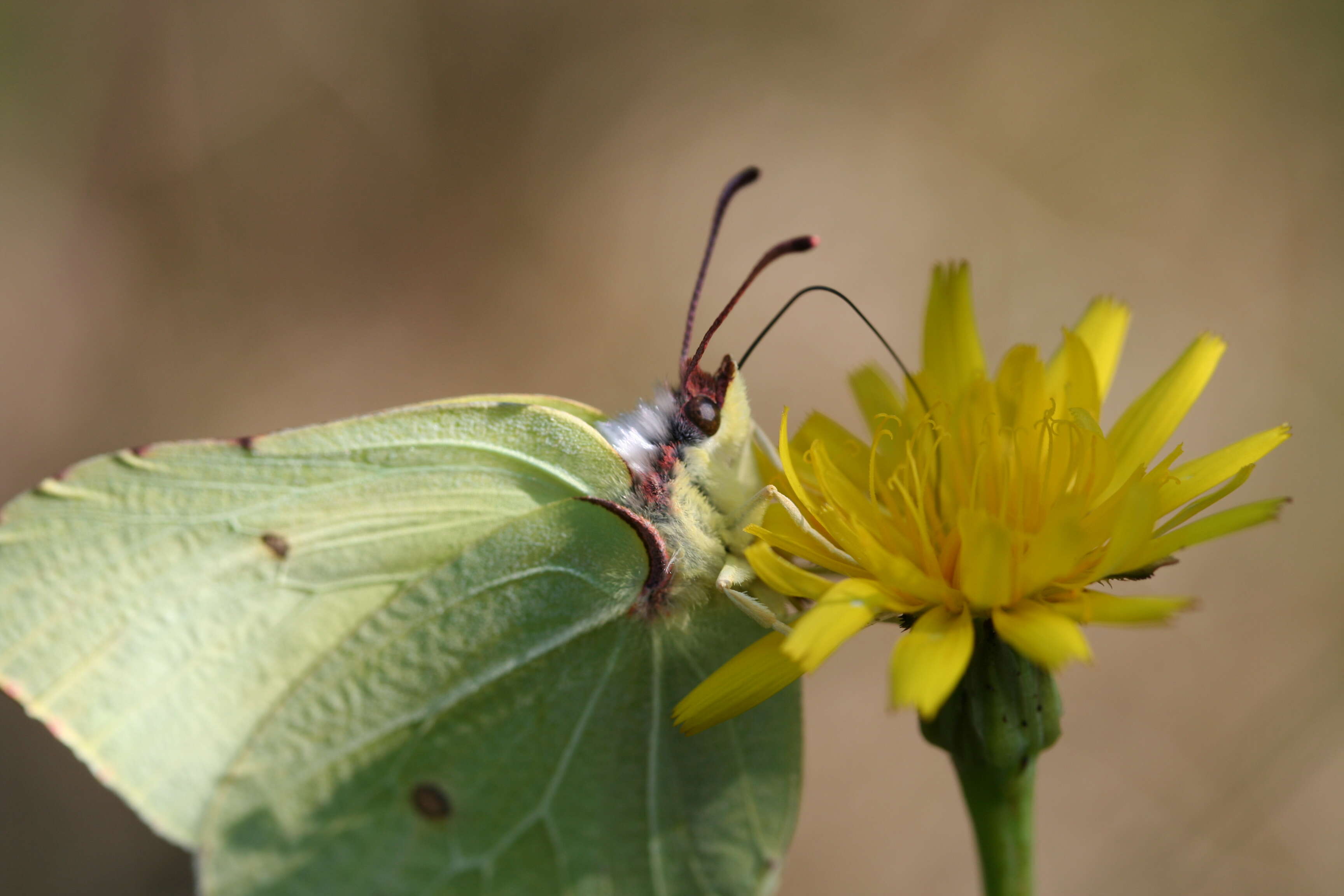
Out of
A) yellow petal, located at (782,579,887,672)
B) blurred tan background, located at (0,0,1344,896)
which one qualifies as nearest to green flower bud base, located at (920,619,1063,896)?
yellow petal, located at (782,579,887,672)

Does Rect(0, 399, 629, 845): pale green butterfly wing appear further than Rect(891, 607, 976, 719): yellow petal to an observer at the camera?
Yes

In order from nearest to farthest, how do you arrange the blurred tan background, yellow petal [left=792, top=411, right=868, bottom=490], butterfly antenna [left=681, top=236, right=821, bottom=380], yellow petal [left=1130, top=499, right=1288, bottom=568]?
yellow petal [left=1130, top=499, right=1288, bottom=568] < butterfly antenna [left=681, top=236, right=821, bottom=380] < yellow petal [left=792, top=411, right=868, bottom=490] < the blurred tan background

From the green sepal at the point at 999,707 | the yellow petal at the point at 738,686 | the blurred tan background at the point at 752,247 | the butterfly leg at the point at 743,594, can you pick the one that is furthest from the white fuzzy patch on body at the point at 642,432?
the blurred tan background at the point at 752,247

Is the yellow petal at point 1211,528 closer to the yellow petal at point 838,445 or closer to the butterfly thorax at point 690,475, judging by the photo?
the yellow petal at point 838,445

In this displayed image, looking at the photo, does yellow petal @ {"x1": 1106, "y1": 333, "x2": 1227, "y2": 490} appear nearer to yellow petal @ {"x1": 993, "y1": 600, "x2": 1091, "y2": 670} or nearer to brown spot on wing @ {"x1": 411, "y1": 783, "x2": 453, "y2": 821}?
yellow petal @ {"x1": 993, "y1": 600, "x2": 1091, "y2": 670}

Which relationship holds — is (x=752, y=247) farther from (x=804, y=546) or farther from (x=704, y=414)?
(x=804, y=546)
